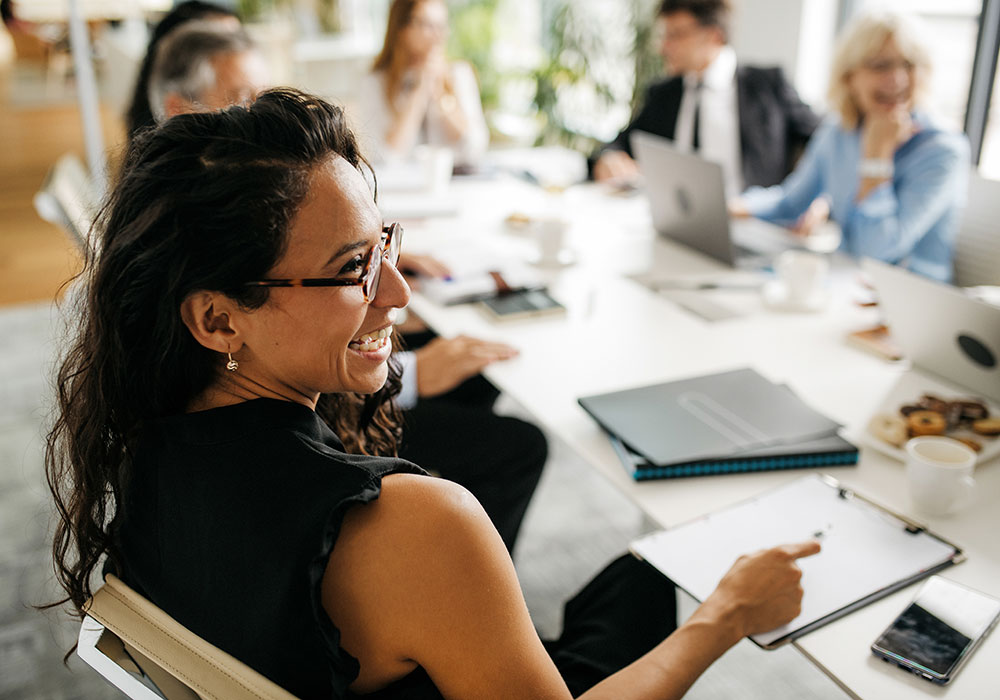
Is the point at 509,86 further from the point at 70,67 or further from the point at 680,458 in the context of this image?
the point at 680,458

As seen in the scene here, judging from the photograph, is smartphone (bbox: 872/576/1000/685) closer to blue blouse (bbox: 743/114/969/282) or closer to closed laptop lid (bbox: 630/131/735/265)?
closed laptop lid (bbox: 630/131/735/265)

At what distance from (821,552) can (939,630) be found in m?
0.18

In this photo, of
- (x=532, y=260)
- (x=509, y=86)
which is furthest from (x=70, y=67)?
(x=532, y=260)

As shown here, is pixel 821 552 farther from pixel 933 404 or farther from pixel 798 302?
pixel 798 302

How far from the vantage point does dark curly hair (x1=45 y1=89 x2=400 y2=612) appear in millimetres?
878

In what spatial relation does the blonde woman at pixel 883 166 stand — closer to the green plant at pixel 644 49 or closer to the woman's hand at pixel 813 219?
the woman's hand at pixel 813 219

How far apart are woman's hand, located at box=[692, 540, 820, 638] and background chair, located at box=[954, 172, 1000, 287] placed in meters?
1.64

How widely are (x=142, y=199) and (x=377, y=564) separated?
438mm

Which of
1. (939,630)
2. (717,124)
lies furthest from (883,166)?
(939,630)

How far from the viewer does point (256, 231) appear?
88 centimetres

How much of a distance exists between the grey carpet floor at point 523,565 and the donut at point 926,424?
1.85ft

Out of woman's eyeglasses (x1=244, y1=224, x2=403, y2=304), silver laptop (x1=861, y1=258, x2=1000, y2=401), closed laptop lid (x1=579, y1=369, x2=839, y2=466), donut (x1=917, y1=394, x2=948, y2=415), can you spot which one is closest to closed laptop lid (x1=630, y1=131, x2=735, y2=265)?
silver laptop (x1=861, y1=258, x2=1000, y2=401)

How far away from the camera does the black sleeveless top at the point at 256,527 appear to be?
32.9 inches

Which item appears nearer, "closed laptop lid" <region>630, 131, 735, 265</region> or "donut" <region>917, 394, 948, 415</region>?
"donut" <region>917, 394, 948, 415</region>
